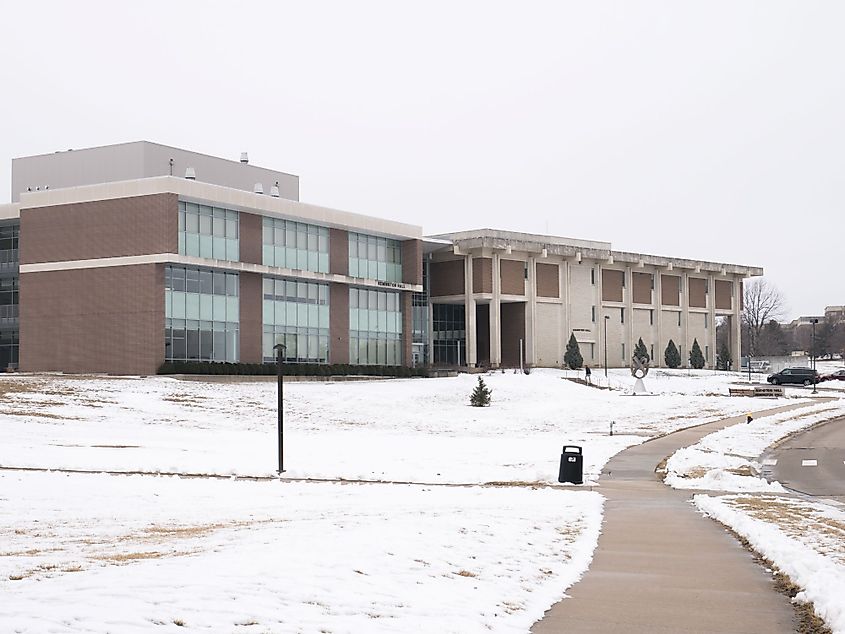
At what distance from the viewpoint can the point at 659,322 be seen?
11162cm

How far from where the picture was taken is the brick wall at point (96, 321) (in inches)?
2537

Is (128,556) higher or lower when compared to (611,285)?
lower

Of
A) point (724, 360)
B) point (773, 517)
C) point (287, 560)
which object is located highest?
point (724, 360)

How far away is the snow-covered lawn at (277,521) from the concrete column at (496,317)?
42.0 meters

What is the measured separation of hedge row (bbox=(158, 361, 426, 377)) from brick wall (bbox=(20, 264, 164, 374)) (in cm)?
150

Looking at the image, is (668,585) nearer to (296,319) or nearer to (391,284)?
(296,319)

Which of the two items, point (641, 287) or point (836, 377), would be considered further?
point (836, 377)

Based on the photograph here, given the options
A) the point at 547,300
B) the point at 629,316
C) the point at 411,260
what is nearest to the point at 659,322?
the point at 629,316

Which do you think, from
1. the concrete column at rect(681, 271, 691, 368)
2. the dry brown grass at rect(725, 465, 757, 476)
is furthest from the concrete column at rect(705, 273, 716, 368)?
the dry brown grass at rect(725, 465, 757, 476)

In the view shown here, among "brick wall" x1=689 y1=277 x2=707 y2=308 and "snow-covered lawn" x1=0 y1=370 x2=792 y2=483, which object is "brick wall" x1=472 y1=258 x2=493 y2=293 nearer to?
"snow-covered lawn" x1=0 y1=370 x2=792 y2=483

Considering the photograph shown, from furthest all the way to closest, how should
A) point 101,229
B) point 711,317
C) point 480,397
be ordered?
point 711,317 < point 101,229 < point 480,397

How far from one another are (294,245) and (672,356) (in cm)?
4892

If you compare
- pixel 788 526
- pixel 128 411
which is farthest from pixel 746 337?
pixel 788 526

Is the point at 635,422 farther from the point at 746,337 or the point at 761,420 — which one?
the point at 746,337
